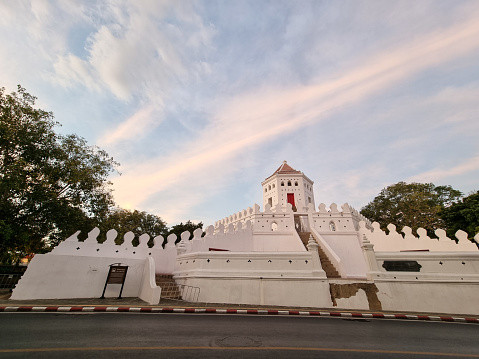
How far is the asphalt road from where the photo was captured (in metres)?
4.02

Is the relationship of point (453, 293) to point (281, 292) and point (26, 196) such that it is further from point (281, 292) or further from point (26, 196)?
point (26, 196)

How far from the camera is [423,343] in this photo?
199 inches

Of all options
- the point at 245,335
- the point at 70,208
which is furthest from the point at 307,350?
the point at 70,208

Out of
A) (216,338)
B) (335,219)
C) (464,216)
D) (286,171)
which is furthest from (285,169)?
(216,338)

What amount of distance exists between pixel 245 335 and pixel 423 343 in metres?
3.91

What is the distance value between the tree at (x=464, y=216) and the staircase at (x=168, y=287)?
1085 inches

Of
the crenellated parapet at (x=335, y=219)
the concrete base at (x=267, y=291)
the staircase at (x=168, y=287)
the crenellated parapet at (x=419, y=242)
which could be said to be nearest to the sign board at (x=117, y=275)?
the staircase at (x=168, y=287)

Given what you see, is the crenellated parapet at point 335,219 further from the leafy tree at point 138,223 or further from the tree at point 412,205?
the leafy tree at point 138,223

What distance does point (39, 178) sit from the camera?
53.0 feet

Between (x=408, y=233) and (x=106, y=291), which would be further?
(x=408, y=233)

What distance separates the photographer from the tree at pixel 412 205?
29581 millimetres

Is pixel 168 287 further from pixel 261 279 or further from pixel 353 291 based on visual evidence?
pixel 353 291

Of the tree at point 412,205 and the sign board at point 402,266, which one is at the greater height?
the tree at point 412,205

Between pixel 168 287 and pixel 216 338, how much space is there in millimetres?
8097
